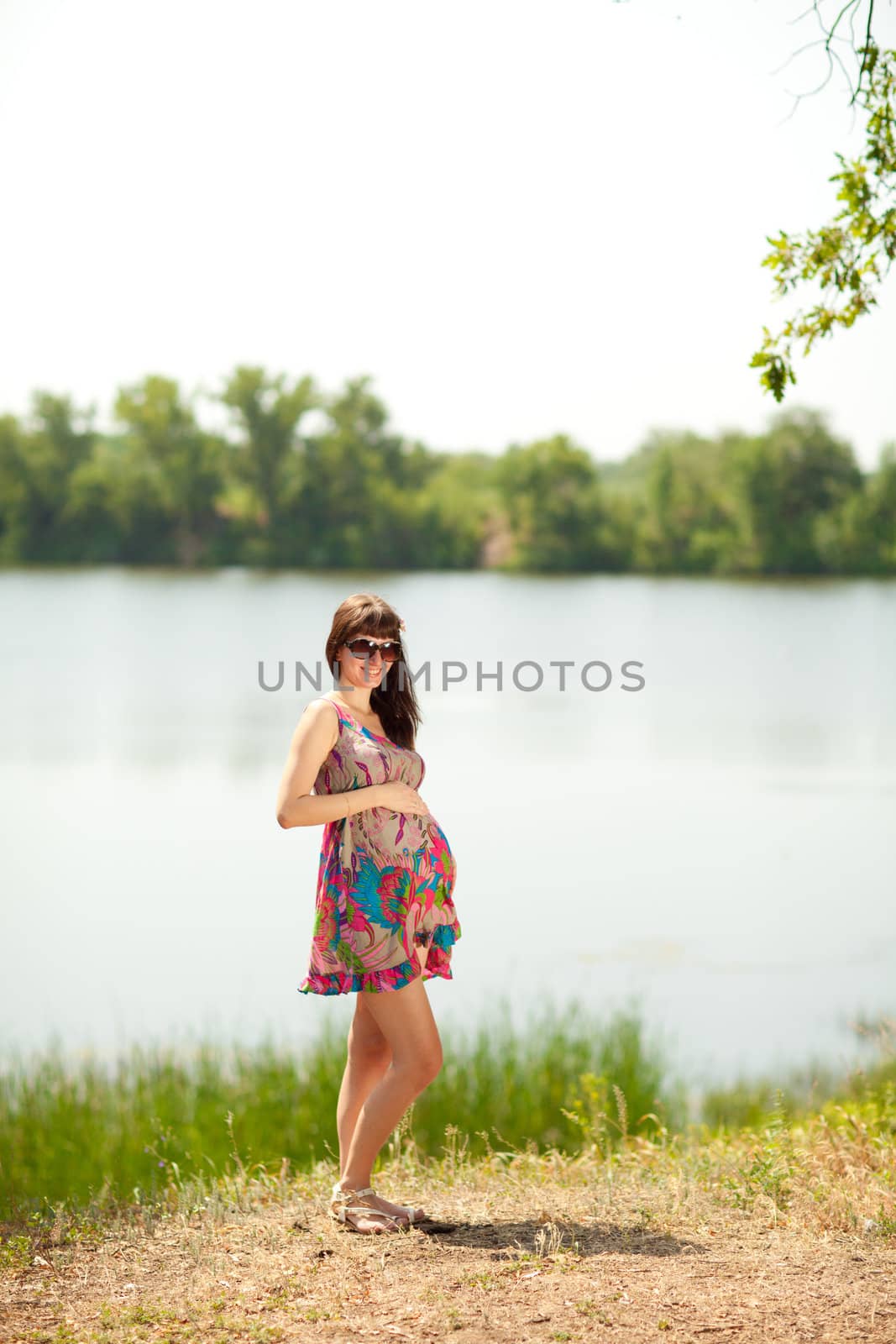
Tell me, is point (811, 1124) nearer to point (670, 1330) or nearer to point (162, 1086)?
point (670, 1330)

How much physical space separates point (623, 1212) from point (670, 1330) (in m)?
0.96

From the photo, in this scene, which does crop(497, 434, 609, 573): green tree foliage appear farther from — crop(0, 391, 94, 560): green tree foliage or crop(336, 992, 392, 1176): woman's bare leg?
crop(336, 992, 392, 1176): woman's bare leg

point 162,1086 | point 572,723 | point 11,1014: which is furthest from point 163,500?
point 162,1086

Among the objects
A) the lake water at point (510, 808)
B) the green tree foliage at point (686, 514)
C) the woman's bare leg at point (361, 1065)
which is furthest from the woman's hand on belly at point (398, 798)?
the green tree foliage at point (686, 514)

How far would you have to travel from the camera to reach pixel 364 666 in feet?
12.3

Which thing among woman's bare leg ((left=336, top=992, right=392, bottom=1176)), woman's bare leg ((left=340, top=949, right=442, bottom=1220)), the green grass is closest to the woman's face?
woman's bare leg ((left=340, top=949, right=442, bottom=1220))

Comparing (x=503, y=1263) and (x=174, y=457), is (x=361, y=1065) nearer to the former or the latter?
(x=503, y=1263)

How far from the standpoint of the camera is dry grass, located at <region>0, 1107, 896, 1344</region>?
3158 millimetres

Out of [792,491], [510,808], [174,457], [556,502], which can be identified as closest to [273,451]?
[174,457]

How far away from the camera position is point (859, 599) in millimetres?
57156

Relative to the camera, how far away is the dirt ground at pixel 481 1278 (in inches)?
123

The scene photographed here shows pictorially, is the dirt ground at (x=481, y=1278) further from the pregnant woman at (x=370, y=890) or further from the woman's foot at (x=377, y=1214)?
the pregnant woman at (x=370, y=890)

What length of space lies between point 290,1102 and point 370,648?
16.4 ft

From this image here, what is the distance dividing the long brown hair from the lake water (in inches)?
194
